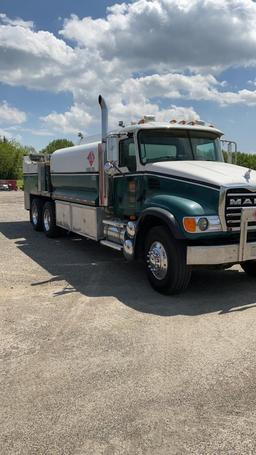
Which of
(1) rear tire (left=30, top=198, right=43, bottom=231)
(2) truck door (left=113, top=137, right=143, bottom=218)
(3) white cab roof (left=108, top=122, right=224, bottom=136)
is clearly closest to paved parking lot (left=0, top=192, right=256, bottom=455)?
(2) truck door (left=113, top=137, right=143, bottom=218)

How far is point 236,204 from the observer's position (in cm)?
604

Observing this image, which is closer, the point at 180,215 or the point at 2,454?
the point at 2,454

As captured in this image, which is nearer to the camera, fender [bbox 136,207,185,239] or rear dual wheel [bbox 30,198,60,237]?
fender [bbox 136,207,185,239]

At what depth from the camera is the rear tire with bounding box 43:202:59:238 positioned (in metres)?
11.8

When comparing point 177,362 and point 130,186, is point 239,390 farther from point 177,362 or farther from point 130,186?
point 130,186

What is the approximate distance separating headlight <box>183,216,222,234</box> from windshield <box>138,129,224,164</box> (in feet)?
5.90

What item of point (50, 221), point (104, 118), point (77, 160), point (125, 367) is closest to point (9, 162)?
point (50, 221)

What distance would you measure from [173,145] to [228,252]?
2.42 metres

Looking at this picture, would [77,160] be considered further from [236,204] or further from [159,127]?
[236,204]

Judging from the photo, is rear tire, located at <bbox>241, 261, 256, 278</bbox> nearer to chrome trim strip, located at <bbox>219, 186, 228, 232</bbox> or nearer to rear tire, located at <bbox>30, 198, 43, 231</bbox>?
chrome trim strip, located at <bbox>219, 186, 228, 232</bbox>

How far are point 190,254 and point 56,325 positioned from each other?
1.99 metres

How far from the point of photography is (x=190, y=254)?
582cm

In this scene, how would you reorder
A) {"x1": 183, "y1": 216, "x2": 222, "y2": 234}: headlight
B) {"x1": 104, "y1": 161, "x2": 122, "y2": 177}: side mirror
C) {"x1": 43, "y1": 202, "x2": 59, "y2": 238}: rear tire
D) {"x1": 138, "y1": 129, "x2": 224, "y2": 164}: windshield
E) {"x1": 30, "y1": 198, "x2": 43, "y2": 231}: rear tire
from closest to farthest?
{"x1": 183, "y1": 216, "x2": 222, "y2": 234}: headlight
{"x1": 138, "y1": 129, "x2": 224, "y2": 164}: windshield
{"x1": 104, "y1": 161, "x2": 122, "y2": 177}: side mirror
{"x1": 43, "y1": 202, "x2": 59, "y2": 238}: rear tire
{"x1": 30, "y1": 198, "x2": 43, "y2": 231}: rear tire

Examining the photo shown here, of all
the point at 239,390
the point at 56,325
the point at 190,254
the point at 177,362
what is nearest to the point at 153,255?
the point at 190,254
